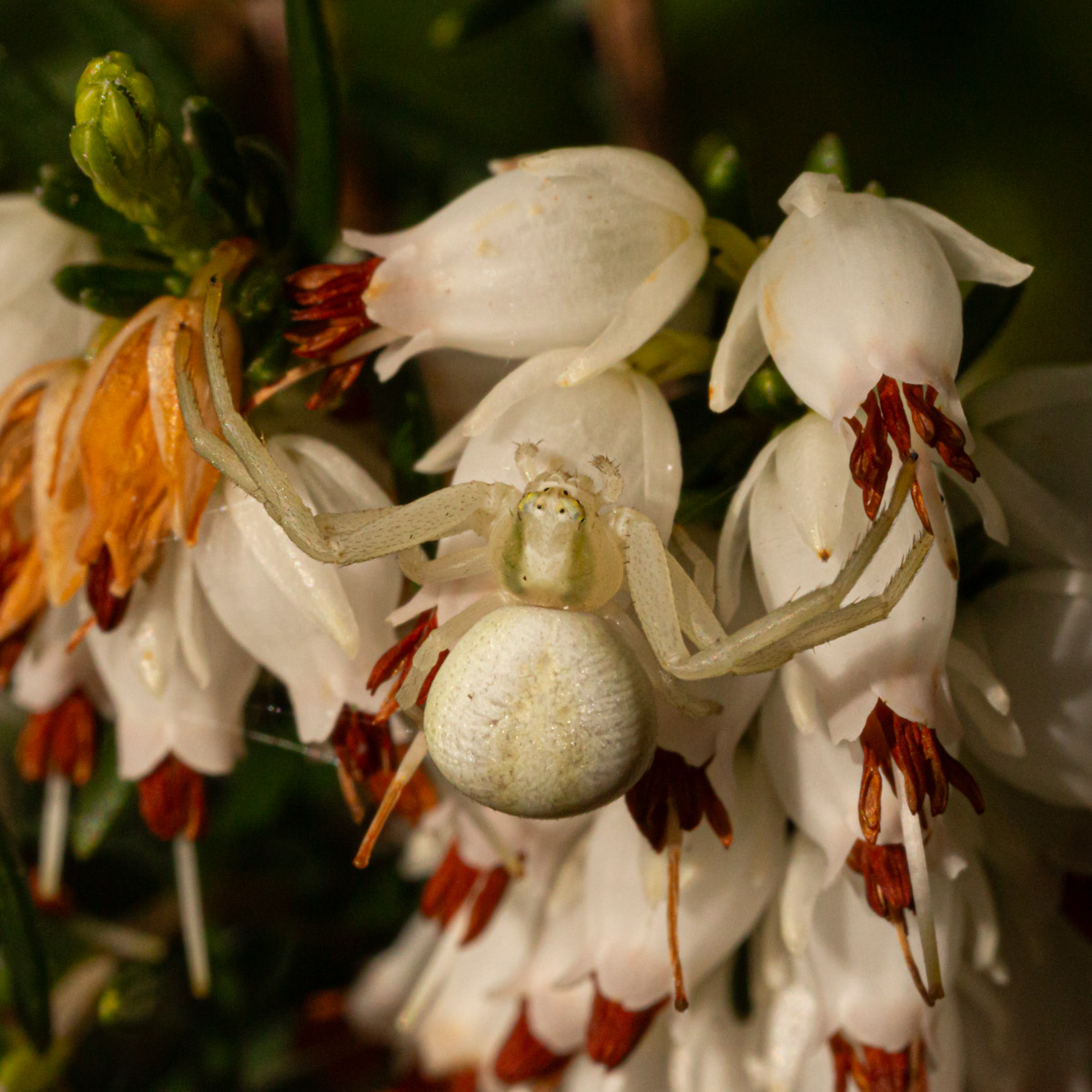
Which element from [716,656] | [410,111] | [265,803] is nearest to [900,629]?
[716,656]

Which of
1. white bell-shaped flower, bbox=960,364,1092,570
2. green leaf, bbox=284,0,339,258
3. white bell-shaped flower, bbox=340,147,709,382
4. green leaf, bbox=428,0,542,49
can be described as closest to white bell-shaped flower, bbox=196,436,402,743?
white bell-shaped flower, bbox=340,147,709,382

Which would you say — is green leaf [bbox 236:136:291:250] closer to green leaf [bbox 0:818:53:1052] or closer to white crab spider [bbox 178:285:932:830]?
white crab spider [bbox 178:285:932:830]

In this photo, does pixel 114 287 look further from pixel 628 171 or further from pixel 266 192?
pixel 628 171

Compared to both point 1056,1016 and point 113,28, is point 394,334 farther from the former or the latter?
point 1056,1016

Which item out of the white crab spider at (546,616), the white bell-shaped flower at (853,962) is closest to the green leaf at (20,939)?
the white crab spider at (546,616)

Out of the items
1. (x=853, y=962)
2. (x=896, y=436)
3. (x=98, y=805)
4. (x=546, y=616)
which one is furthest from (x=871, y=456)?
(x=98, y=805)

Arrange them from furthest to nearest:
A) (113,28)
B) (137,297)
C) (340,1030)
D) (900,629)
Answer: (340,1030)
(113,28)
(137,297)
(900,629)
